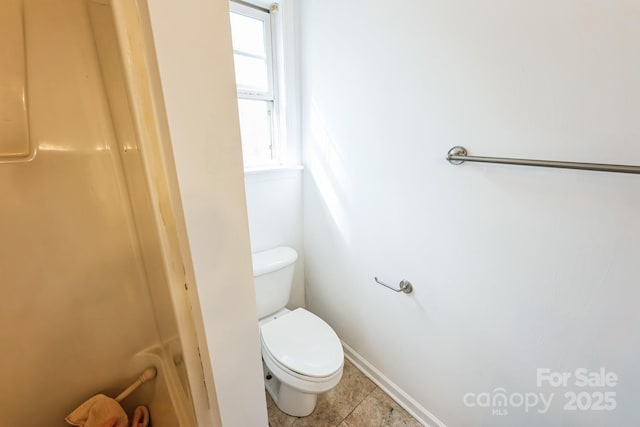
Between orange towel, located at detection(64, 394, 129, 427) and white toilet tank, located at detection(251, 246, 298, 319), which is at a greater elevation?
white toilet tank, located at detection(251, 246, 298, 319)

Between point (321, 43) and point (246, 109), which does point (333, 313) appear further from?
point (321, 43)

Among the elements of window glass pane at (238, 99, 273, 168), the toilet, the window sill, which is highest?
window glass pane at (238, 99, 273, 168)

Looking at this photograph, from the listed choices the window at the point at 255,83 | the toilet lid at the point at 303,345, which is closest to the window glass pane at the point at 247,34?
the window at the point at 255,83

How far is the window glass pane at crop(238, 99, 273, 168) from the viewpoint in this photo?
56.8 inches

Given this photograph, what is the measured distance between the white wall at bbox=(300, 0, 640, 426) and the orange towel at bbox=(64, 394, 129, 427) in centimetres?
112

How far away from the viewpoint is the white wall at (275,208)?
143 cm

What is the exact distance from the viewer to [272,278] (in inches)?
54.7

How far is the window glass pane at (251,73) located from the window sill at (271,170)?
47 centimetres

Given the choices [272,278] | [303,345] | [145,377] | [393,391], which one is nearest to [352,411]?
[393,391]

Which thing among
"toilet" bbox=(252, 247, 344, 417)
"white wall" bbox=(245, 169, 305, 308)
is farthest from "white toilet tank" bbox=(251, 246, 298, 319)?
"white wall" bbox=(245, 169, 305, 308)

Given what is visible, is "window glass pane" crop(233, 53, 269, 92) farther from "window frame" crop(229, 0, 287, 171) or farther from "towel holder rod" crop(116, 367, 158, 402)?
"towel holder rod" crop(116, 367, 158, 402)

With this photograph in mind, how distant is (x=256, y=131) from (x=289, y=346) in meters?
1.22

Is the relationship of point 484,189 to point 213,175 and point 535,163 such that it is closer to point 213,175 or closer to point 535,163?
point 535,163

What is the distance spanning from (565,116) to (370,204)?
732mm
